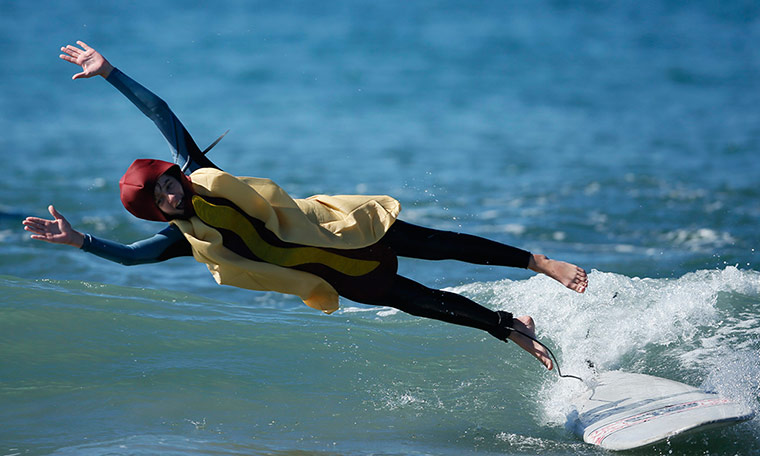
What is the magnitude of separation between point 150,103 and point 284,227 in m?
0.94

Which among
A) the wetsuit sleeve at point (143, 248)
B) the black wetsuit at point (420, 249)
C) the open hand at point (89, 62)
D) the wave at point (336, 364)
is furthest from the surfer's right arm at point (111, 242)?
the wave at point (336, 364)

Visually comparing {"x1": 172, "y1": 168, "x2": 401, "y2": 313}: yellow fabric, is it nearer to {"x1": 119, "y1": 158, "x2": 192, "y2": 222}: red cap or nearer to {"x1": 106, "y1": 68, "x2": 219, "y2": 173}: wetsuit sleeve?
{"x1": 119, "y1": 158, "x2": 192, "y2": 222}: red cap

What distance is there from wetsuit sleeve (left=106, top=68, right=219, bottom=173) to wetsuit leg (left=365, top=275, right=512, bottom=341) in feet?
3.92

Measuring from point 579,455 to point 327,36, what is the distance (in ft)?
70.5

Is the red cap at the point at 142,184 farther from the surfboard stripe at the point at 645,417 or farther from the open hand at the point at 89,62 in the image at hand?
the surfboard stripe at the point at 645,417

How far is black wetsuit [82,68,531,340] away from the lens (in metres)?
4.07

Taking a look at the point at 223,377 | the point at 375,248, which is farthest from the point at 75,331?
the point at 375,248

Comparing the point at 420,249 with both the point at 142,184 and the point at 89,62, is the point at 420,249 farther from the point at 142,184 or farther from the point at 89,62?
the point at 89,62

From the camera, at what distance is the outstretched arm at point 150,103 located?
404 cm

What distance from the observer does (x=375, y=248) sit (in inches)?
165

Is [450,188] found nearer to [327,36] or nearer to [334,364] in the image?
[334,364]

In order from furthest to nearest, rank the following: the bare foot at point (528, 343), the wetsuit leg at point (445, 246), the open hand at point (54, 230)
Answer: the bare foot at point (528, 343), the wetsuit leg at point (445, 246), the open hand at point (54, 230)

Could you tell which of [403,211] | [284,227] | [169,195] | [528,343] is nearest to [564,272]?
[528,343]

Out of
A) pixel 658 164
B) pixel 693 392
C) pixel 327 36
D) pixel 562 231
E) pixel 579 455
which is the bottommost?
pixel 579 455
